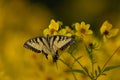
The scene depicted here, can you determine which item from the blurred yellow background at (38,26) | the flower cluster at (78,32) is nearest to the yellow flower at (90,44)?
the flower cluster at (78,32)

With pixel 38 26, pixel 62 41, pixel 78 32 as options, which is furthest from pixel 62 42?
pixel 38 26

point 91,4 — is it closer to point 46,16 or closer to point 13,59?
point 46,16

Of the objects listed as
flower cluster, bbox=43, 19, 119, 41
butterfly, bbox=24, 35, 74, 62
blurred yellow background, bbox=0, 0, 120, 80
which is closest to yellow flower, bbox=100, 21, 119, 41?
flower cluster, bbox=43, 19, 119, 41

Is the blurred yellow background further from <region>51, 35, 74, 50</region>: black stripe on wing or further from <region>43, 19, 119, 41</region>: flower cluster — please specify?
<region>51, 35, 74, 50</region>: black stripe on wing

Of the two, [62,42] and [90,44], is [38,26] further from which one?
[62,42]

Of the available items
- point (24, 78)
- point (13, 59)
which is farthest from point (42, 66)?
point (13, 59)

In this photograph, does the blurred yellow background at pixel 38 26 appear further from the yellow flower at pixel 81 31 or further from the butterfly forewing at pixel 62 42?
the butterfly forewing at pixel 62 42
